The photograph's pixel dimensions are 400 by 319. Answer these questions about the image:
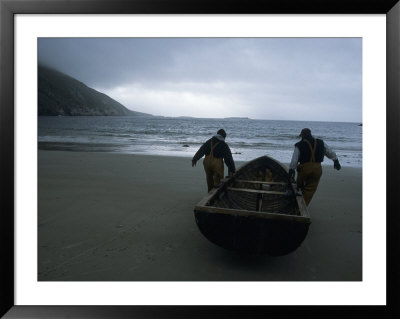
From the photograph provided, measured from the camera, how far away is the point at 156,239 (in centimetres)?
377

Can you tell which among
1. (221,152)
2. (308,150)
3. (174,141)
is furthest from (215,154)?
(174,141)

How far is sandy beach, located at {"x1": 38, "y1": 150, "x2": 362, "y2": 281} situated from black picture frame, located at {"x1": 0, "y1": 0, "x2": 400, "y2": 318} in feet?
1.17

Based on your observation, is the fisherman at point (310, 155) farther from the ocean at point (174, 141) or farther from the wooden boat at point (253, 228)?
the wooden boat at point (253, 228)

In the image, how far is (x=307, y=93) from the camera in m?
7.72

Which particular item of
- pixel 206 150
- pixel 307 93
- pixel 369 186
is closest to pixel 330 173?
pixel 307 93

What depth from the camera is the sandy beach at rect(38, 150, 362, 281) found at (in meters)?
3.02

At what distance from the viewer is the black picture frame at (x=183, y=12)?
2596 mm

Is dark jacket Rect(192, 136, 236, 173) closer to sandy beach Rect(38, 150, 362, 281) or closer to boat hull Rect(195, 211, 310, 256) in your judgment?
sandy beach Rect(38, 150, 362, 281)

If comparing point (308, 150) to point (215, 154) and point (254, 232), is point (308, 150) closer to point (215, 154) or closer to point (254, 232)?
point (215, 154)

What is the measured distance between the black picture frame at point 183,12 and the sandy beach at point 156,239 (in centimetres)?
36

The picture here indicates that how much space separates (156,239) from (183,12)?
274 centimetres

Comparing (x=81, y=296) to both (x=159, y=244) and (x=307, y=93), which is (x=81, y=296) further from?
(x=307, y=93)

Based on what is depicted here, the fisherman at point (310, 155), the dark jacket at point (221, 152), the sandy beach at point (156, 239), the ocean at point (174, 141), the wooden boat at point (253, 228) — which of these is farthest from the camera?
the ocean at point (174, 141)

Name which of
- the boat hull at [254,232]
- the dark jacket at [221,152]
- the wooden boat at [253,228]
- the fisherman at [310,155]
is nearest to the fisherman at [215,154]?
the dark jacket at [221,152]
